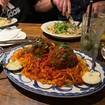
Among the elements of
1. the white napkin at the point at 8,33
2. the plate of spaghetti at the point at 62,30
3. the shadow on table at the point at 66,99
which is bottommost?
the shadow on table at the point at 66,99

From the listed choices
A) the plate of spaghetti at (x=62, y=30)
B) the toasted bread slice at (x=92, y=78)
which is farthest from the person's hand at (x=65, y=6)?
the toasted bread slice at (x=92, y=78)

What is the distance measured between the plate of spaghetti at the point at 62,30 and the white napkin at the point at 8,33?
193 millimetres

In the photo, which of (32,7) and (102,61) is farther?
(32,7)

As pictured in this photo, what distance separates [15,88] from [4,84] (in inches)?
2.5

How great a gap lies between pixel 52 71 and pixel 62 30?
0.62 metres

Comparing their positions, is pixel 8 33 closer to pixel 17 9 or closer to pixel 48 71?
pixel 48 71

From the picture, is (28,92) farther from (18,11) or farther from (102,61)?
(18,11)

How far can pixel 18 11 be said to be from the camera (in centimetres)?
226

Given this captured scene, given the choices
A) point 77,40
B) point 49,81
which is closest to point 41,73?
point 49,81

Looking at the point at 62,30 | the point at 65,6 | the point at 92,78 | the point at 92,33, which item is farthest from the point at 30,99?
the point at 65,6

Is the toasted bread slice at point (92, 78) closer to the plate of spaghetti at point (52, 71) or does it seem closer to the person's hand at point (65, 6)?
the plate of spaghetti at point (52, 71)

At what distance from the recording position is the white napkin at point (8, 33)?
1.55 m

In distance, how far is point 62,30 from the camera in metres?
1.71

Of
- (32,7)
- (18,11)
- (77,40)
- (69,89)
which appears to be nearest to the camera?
(69,89)
